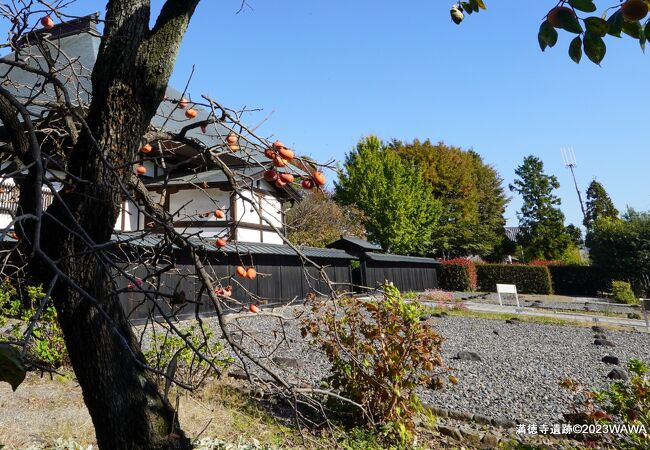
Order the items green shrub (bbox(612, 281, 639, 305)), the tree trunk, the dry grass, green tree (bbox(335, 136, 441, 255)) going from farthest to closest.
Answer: green tree (bbox(335, 136, 441, 255)) < green shrub (bbox(612, 281, 639, 305)) < the dry grass < the tree trunk

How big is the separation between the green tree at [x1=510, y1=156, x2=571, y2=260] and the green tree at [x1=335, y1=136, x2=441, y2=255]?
916 centimetres

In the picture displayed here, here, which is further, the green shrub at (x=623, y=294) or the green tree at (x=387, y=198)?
the green tree at (x=387, y=198)

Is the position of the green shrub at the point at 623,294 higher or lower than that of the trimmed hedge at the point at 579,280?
lower

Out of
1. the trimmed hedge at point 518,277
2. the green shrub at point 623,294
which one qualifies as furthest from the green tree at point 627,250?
the trimmed hedge at point 518,277

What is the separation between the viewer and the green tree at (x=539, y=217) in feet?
93.6

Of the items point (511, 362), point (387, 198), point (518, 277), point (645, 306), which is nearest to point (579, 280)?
point (518, 277)

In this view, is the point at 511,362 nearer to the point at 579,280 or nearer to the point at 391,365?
the point at 391,365

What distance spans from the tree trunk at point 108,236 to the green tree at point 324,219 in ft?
50.7

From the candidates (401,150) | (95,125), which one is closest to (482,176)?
(401,150)

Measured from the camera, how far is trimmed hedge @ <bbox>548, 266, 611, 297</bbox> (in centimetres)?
2112

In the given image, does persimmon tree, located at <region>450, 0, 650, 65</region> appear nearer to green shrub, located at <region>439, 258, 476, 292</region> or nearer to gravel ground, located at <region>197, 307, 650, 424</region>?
gravel ground, located at <region>197, 307, 650, 424</region>

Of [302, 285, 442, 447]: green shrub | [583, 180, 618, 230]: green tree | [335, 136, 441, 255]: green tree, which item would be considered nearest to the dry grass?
[302, 285, 442, 447]: green shrub

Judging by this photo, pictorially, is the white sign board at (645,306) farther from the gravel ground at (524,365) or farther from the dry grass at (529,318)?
the gravel ground at (524,365)

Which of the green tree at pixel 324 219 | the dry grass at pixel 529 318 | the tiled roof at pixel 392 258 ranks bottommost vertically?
the dry grass at pixel 529 318
